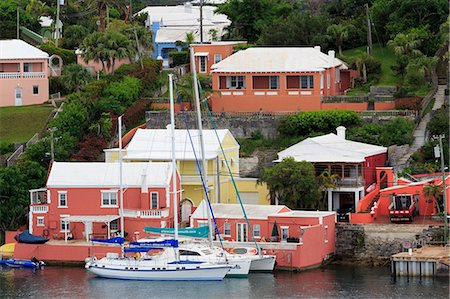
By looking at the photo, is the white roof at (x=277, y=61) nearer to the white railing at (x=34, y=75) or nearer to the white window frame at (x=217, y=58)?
the white window frame at (x=217, y=58)

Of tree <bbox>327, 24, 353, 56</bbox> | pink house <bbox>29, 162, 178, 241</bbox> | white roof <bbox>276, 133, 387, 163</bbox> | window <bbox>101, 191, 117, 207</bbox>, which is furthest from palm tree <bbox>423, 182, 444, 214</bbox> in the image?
tree <bbox>327, 24, 353, 56</bbox>

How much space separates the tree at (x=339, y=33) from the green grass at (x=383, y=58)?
33.1 inches

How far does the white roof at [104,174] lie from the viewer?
75625mm

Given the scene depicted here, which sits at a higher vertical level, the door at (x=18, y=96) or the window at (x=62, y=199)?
the door at (x=18, y=96)

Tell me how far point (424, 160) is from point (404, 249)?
10067 millimetres

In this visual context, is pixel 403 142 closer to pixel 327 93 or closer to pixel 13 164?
pixel 327 93

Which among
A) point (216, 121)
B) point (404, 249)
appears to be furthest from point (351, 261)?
point (216, 121)

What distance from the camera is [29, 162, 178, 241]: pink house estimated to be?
246 feet

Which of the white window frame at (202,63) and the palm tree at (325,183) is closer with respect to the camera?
the palm tree at (325,183)

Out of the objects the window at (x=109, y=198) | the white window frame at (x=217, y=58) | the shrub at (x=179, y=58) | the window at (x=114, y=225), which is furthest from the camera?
the shrub at (x=179, y=58)

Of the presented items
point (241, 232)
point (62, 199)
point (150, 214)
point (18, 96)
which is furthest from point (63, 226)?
point (18, 96)

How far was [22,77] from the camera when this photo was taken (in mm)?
95188

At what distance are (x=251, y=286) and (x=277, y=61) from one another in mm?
24492

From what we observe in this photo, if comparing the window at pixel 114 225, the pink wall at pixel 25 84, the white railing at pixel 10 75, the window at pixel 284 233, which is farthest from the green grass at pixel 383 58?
the window at pixel 114 225
